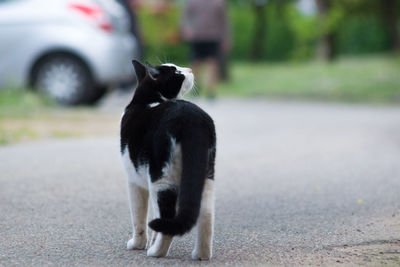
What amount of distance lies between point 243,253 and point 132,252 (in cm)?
61

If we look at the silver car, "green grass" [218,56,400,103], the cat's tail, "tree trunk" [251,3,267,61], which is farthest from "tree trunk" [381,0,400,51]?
the cat's tail

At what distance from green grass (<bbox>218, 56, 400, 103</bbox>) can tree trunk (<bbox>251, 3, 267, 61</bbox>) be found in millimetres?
13572

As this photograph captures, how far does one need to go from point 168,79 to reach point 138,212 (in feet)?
2.48

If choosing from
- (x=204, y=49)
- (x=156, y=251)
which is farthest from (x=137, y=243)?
(x=204, y=49)

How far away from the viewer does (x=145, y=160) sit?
4023 millimetres

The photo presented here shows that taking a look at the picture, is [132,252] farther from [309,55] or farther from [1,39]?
[309,55]

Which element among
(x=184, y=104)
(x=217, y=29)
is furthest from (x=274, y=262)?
(x=217, y=29)

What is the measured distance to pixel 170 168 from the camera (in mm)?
3926

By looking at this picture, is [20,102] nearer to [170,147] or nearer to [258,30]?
[170,147]

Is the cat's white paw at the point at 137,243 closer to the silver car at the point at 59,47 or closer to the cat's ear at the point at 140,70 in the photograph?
the cat's ear at the point at 140,70

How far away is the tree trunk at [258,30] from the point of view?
37.8m

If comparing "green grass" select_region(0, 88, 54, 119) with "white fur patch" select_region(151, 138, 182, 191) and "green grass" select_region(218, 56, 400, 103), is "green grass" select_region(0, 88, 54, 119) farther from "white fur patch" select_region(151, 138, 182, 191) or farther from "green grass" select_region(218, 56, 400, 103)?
"white fur patch" select_region(151, 138, 182, 191)

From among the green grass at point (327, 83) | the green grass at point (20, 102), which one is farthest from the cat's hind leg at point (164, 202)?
the green grass at point (327, 83)

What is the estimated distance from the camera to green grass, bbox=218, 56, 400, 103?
1791 centimetres
